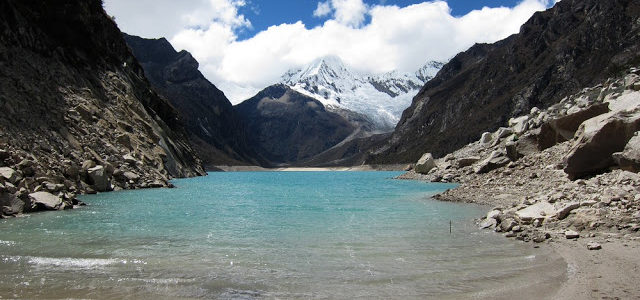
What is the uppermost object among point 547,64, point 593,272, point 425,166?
point 547,64

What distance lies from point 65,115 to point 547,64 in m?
154

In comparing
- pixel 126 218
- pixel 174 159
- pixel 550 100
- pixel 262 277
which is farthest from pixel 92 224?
pixel 550 100

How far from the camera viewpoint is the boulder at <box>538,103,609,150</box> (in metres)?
27.7

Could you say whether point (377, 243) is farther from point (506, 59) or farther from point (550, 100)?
point (506, 59)

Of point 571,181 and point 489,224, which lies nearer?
point 489,224

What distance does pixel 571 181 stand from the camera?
20.6 metres

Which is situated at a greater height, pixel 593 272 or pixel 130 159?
pixel 130 159

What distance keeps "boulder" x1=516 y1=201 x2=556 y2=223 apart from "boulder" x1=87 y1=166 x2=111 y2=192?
95.3 ft

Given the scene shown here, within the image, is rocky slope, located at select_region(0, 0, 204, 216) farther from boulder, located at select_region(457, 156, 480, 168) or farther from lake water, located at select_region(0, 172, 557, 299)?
boulder, located at select_region(457, 156, 480, 168)

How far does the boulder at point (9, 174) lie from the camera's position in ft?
65.4

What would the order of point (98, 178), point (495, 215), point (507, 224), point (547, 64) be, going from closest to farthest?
point (507, 224), point (495, 215), point (98, 178), point (547, 64)

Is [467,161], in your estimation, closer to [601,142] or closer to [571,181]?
[571,181]

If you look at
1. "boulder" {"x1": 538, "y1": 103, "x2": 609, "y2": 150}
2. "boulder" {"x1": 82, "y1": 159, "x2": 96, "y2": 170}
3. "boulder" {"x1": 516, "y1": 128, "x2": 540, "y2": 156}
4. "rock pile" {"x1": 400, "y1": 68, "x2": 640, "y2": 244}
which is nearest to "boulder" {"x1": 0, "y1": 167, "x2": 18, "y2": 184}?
"boulder" {"x1": 82, "y1": 159, "x2": 96, "y2": 170}

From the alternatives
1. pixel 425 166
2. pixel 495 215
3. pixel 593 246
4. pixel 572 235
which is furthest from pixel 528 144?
pixel 425 166
